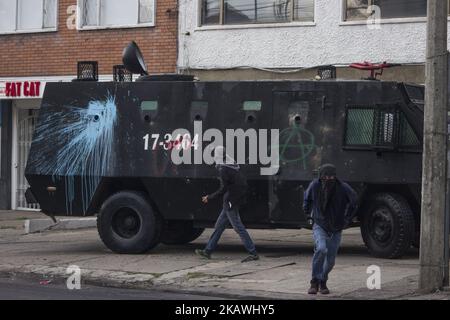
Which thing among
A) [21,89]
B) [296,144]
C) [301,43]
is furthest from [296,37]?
[21,89]

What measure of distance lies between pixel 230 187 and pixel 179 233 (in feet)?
8.20

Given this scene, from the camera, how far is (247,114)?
46.9ft

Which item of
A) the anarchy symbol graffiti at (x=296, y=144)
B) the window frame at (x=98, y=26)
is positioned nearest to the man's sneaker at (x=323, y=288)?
the anarchy symbol graffiti at (x=296, y=144)

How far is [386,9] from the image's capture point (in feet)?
60.8

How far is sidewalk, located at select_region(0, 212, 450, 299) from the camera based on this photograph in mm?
11477

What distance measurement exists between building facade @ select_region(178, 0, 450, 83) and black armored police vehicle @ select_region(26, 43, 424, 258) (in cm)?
418

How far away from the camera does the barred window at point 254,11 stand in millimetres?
19391

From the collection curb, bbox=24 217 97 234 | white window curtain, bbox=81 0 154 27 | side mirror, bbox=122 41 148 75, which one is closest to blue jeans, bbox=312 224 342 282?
side mirror, bbox=122 41 148 75

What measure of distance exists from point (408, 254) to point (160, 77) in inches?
192

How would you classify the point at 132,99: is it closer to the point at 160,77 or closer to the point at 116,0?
the point at 160,77

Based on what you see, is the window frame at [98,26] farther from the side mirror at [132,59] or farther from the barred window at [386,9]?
the side mirror at [132,59]

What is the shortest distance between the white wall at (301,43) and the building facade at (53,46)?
496mm

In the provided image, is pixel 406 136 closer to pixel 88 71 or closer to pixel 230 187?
pixel 230 187
